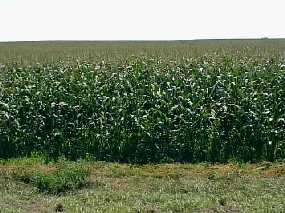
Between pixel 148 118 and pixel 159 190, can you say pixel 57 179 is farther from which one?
pixel 148 118

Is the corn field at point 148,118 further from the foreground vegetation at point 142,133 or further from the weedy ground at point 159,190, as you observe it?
the weedy ground at point 159,190

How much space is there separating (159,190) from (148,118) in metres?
3.43

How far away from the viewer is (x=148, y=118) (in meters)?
11.6

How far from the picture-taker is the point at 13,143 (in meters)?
11.8

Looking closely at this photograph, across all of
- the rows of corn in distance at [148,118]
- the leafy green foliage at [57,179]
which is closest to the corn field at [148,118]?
the rows of corn in distance at [148,118]

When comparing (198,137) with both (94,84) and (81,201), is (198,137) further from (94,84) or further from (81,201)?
(81,201)

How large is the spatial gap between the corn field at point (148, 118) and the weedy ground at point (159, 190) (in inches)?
32.8

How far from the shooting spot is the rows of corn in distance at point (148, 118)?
11.2 metres

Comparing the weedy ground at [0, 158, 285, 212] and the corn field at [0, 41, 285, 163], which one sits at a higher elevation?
the corn field at [0, 41, 285, 163]

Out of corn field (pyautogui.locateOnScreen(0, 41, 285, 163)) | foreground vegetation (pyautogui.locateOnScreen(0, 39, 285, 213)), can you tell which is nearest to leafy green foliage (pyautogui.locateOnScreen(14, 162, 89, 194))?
foreground vegetation (pyautogui.locateOnScreen(0, 39, 285, 213))

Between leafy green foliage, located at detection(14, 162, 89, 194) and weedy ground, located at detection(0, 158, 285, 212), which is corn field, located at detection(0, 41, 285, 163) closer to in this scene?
weedy ground, located at detection(0, 158, 285, 212)

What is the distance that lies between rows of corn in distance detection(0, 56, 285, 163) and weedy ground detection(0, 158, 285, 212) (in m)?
0.81

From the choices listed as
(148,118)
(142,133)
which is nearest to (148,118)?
(148,118)

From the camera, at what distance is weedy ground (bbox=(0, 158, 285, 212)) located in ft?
24.1
